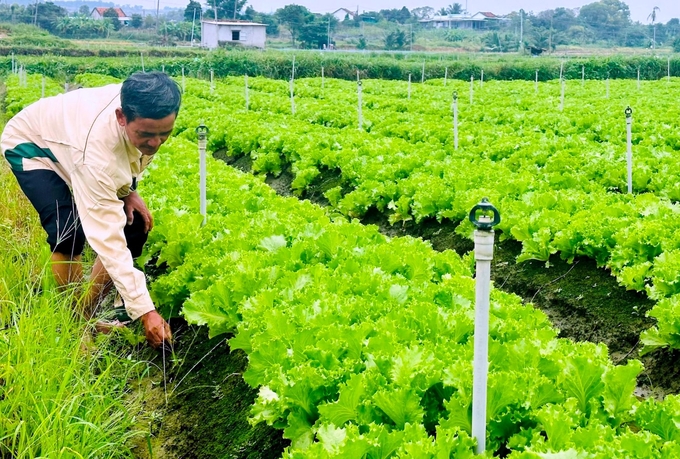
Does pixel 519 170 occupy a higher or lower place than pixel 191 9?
lower

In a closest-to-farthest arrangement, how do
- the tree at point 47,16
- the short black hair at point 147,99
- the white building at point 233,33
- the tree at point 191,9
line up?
1. the short black hair at point 147,99
2. the white building at point 233,33
3. the tree at point 47,16
4. the tree at point 191,9

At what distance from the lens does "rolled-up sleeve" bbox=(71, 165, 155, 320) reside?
455 cm

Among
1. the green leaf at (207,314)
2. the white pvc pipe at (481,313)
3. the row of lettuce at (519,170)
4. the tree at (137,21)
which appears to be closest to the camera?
the white pvc pipe at (481,313)

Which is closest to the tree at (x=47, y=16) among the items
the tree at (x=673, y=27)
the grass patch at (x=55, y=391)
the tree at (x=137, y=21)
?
the tree at (x=137, y=21)

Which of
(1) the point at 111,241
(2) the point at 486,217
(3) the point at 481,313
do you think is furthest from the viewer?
(1) the point at 111,241

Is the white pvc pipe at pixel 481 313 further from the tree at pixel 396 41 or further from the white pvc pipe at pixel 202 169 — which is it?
the tree at pixel 396 41

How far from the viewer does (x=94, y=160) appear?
4727 mm

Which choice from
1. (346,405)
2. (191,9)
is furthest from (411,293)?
(191,9)

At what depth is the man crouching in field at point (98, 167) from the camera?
15.0ft

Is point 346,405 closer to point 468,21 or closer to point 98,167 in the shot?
point 98,167

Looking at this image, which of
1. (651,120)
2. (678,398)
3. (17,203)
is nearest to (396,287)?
(678,398)

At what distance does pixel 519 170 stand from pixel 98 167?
778cm

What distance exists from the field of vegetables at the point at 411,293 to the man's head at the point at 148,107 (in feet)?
4.16

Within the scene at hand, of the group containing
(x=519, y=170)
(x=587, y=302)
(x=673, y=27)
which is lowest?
(x=587, y=302)
